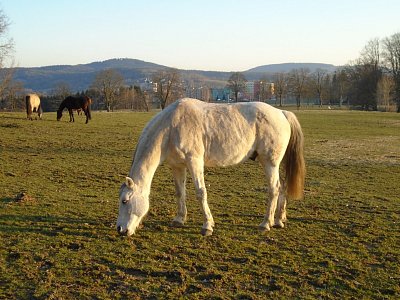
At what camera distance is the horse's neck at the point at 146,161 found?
22.0 feet

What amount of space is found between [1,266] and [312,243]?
14.8 feet

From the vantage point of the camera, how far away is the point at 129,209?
6441 mm

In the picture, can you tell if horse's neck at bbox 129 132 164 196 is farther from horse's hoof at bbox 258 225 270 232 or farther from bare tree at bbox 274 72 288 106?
bare tree at bbox 274 72 288 106

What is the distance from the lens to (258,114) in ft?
24.7

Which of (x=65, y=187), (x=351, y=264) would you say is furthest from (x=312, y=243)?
(x=65, y=187)

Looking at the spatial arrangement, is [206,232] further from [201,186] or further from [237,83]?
[237,83]

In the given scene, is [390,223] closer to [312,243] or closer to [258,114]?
[312,243]

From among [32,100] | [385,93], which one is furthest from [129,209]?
[385,93]

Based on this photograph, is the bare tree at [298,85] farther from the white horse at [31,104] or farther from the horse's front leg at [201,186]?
the horse's front leg at [201,186]

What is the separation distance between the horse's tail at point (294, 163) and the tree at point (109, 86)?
69.9 meters

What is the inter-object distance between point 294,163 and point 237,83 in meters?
88.0

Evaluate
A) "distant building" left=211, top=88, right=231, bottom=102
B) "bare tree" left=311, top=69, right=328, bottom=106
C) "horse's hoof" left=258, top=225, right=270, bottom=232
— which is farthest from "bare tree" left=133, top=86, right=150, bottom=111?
"horse's hoof" left=258, top=225, right=270, bottom=232

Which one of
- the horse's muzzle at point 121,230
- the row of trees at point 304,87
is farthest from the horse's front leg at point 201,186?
the row of trees at point 304,87

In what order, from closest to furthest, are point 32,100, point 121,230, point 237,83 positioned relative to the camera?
point 121,230 < point 32,100 < point 237,83
